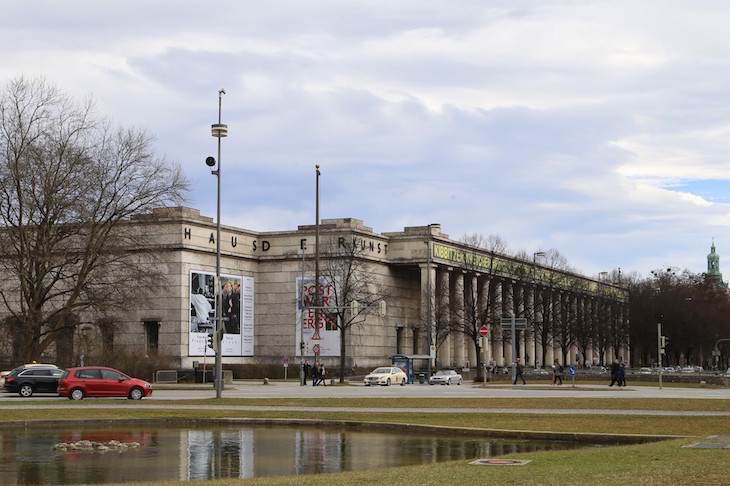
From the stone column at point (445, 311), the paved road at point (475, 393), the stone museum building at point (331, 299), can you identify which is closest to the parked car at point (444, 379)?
the stone museum building at point (331, 299)

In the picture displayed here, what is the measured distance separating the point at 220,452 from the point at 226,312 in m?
77.8

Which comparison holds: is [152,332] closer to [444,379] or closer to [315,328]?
[315,328]

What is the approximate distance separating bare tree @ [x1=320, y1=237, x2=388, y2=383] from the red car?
43.7 m

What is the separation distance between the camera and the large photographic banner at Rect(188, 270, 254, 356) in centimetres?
9094

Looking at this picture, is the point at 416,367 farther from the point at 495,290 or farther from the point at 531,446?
the point at 531,446

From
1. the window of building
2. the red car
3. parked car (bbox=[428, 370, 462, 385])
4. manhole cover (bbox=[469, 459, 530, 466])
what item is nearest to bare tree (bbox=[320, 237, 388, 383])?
parked car (bbox=[428, 370, 462, 385])

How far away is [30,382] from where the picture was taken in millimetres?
48750

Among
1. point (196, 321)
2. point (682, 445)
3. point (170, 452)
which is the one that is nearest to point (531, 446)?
point (682, 445)

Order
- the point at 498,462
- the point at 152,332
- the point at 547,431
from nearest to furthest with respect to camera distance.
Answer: the point at 498,462 → the point at 547,431 → the point at 152,332

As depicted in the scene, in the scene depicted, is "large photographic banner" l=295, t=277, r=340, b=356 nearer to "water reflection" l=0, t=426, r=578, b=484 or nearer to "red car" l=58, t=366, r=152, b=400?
"red car" l=58, t=366, r=152, b=400

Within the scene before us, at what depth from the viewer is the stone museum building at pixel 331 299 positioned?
91438 millimetres

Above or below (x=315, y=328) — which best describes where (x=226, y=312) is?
above

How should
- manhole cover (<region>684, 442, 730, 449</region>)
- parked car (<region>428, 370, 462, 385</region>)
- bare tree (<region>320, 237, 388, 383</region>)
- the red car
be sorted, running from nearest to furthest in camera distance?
manhole cover (<region>684, 442, 730, 449</region>)
the red car
parked car (<region>428, 370, 462, 385</region>)
bare tree (<region>320, 237, 388, 383</region>)

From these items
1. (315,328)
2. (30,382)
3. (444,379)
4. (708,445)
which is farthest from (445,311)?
(708,445)
